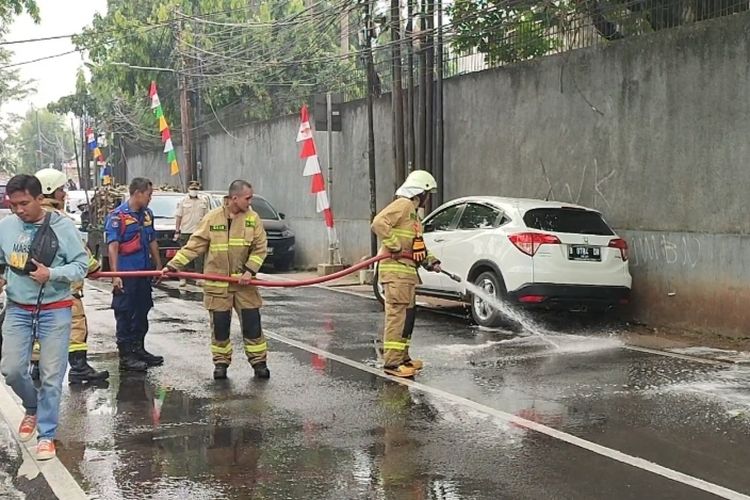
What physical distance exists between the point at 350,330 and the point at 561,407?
164 inches

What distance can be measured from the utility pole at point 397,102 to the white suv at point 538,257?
4.69 metres

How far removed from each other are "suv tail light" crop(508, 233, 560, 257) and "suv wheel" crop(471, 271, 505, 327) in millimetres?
520

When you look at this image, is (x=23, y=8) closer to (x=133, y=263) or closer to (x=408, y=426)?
(x=133, y=263)

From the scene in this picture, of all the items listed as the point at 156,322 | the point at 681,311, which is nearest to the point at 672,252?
the point at 681,311

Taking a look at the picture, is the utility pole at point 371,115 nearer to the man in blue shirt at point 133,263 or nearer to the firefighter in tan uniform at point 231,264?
the man in blue shirt at point 133,263

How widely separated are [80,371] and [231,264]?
5.12ft

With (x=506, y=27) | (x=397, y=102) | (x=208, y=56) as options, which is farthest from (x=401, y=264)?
(x=208, y=56)

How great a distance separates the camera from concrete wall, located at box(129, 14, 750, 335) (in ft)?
32.7

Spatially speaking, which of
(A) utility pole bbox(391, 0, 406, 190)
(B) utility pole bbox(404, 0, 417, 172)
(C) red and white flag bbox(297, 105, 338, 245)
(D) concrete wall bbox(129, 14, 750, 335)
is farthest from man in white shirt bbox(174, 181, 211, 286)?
(D) concrete wall bbox(129, 14, 750, 335)

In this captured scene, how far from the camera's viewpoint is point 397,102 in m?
15.4

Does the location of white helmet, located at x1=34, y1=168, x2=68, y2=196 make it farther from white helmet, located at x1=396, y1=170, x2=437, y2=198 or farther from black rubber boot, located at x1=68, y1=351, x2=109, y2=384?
white helmet, located at x1=396, y1=170, x2=437, y2=198

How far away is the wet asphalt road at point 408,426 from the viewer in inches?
185

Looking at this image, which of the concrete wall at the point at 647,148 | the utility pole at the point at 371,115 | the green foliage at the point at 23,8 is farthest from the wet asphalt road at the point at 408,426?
Result: the green foliage at the point at 23,8

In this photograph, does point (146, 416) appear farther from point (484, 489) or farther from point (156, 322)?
point (156, 322)
